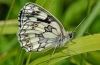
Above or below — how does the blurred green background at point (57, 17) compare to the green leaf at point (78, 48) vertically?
above

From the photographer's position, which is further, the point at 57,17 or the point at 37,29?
the point at 57,17

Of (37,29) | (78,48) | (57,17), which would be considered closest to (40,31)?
(37,29)

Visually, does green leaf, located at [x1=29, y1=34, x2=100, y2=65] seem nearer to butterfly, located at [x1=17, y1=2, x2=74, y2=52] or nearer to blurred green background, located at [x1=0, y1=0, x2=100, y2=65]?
butterfly, located at [x1=17, y1=2, x2=74, y2=52]

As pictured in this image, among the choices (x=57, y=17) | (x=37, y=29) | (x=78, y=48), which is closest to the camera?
(x=78, y=48)

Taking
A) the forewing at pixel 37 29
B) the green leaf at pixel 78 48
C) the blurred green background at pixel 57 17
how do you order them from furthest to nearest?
the blurred green background at pixel 57 17
the forewing at pixel 37 29
the green leaf at pixel 78 48

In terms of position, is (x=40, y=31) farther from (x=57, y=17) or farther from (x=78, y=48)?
(x=57, y=17)

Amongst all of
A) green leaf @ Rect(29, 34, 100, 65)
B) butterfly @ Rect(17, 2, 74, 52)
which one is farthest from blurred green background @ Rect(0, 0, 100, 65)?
green leaf @ Rect(29, 34, 100, 65)

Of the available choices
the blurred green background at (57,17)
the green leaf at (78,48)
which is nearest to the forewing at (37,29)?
the green leaf at (78,48)

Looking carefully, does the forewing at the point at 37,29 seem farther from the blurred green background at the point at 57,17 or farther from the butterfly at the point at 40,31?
the blurred green background at the point at 57,17

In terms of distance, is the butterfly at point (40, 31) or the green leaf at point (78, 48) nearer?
the green leaf at point (78, 48)
